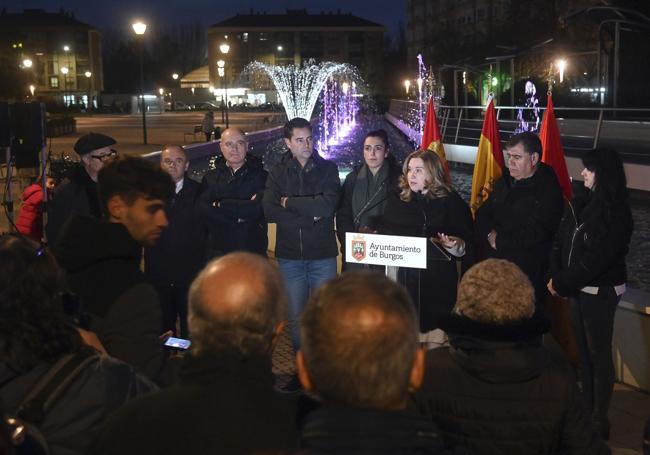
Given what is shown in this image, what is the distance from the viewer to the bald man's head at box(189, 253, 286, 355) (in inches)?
86.4

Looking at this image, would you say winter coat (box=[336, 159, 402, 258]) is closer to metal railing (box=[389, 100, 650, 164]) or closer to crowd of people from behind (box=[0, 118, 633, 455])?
crowd of people from behind (box=[0, 118, 633, 455])

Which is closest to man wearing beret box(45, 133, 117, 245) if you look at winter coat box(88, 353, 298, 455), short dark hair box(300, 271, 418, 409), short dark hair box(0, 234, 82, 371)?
short dark hair box(0, 234, 82, 371)

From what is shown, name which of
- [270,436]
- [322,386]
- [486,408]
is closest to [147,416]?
[270,436]

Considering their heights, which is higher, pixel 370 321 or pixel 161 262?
pixel 370 321

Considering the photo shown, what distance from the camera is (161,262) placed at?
6.02 m

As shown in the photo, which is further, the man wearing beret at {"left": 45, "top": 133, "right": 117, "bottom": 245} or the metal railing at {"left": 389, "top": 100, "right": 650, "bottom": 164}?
the metal railing at {"left": 389, "top": 100, "right": 650, "bottom": 164}

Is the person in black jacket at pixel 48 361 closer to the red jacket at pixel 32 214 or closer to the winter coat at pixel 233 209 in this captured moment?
the winter coat at pixel 233 209

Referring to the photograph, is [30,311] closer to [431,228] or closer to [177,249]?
[177,249]

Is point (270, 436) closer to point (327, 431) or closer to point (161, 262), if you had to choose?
point (327, 431)

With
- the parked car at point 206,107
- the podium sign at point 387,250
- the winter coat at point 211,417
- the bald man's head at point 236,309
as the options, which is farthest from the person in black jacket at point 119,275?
the parked car at point 206,107

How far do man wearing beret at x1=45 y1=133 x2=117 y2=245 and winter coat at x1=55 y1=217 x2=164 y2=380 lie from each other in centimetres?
205

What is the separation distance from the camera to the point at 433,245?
5.70 m

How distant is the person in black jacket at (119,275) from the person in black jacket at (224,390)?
0.89 m

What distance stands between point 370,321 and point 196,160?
19.9 m
